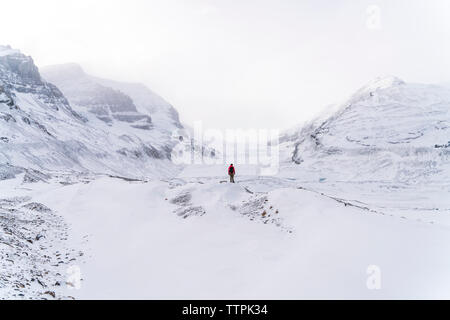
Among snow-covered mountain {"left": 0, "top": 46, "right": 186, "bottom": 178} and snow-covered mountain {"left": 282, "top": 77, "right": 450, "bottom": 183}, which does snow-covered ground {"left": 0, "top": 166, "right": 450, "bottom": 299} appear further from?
snow-covered mountain {"left": 282, "top": 77, "right": 450, "bottom": 183}

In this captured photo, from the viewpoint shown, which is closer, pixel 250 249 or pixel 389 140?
pixel 250 249

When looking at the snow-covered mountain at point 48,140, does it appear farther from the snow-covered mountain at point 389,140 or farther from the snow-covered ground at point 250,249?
the snow-covered mountain at point 389,140

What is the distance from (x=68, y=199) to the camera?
24.5 m

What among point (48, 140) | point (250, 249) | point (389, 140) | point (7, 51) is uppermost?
point (7, 51)

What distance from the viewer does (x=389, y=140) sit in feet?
368

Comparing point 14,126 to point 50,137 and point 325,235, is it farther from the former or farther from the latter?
point 325,235

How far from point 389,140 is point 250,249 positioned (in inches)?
4691

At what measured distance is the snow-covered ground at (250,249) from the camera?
30.2 ft

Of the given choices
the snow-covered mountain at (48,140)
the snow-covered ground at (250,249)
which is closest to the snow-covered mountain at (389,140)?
the snow-covered mountain at (48,140)

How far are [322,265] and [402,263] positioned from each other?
2.62m

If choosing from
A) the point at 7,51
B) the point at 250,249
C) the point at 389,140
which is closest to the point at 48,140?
the point at 250,249

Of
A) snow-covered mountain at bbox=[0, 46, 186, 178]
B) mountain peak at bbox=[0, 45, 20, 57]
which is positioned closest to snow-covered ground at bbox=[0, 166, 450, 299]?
snow-covered mountain at bbox=[0, 46, 186, 178]

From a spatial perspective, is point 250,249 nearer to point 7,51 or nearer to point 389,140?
point 389,140

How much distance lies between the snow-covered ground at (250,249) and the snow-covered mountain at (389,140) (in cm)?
9205
